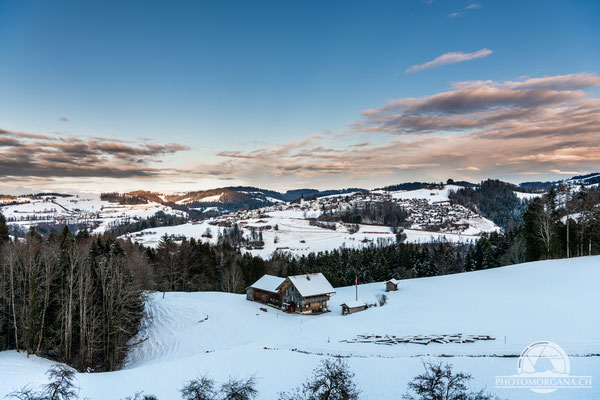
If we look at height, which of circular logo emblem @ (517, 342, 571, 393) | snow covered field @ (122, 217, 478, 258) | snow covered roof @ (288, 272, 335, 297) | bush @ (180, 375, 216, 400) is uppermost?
bush @ (180, 375, 216, 400)

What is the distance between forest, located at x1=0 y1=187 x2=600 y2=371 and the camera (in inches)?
1116

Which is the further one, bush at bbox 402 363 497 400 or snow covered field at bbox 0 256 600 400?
snow covered field at bbox 0 256 600 400

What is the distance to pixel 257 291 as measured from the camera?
54.6 m

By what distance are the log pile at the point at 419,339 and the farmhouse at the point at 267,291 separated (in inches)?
864

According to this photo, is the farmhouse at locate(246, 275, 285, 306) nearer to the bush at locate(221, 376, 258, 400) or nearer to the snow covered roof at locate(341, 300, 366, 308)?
the snow covered roof at locate(341, 300, 366, 308)

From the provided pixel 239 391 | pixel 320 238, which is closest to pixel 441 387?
pixel 239 391

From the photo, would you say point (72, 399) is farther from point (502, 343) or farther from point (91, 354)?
point (502, 343)

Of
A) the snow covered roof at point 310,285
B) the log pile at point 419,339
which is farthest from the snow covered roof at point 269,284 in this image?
the log pile at point 419,339

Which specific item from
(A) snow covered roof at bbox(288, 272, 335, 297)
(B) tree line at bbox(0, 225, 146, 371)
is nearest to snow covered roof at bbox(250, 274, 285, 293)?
(A) snow covered roof at bbox(288, 272, 335, 297)

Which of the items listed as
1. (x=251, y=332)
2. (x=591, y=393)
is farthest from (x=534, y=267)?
(x=251, y=332)

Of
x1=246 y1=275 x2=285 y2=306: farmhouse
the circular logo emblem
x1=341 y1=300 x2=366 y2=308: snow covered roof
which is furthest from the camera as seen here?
x1=246 y1=275 x2=285 y2=306: farmhouse

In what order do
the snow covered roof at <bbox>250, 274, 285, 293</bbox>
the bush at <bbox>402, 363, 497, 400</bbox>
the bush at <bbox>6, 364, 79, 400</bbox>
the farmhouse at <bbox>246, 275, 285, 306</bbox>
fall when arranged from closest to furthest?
the bush at <bbox>6, 364, 79, 400</bbox> → the bush at <bbox>402, 363, 497, 400</bbox> → the farmhouse at <bbox>246, 275, 285, 306</bbox> → the snow covered roof at <bbox>250, 274, 285, 293</bbox>

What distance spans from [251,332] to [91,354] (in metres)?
16.2

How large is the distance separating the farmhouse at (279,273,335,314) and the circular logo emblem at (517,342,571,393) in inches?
1210
